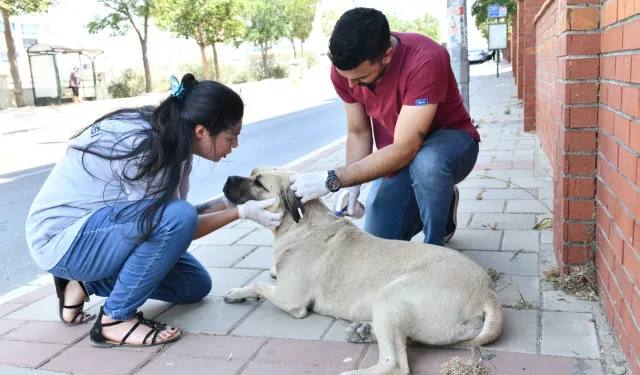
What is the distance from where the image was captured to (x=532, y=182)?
7172 millimetres

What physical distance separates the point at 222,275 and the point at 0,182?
6.87 metres

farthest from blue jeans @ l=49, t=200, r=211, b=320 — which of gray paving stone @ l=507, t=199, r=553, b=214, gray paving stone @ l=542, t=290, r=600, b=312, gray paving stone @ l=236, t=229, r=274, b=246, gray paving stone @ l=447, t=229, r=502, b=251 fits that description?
gray paving stone @ l=507, t=199, r=553, b=214

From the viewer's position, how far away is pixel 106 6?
36062 millimetres

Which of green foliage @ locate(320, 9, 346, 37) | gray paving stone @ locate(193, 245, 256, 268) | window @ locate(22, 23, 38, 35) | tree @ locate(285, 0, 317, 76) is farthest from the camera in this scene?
green foliage @ locate(320, 9, 346, 37)

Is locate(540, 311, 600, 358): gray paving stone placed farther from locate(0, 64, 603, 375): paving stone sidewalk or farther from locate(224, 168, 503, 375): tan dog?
locate(224, 168, 503, 375): tan dog

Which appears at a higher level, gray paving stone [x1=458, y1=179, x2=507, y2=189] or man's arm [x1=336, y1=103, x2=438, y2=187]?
man's arm [x1=336, y1=103, x2=438, y2=187]

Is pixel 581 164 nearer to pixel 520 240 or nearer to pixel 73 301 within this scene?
pixel 520 240

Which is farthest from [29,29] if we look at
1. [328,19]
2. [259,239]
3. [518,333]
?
[518,333]

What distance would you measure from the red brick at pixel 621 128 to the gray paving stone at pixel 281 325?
1921 mm

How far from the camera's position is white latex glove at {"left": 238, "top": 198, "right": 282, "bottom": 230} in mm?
3709

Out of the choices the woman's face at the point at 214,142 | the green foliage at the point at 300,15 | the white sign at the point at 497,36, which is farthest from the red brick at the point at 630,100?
the green foliage at the point at 300,15

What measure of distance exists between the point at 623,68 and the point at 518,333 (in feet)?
4.92

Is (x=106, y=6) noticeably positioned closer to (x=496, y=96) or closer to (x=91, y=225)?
(x=496, y=96)

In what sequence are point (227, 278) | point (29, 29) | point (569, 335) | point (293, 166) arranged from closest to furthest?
point (569, 335) < point (227, 278) < point (293, 166) < point (29, 29)
